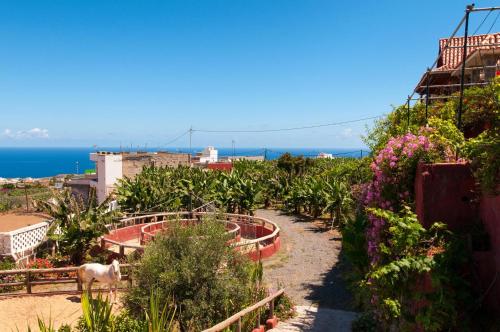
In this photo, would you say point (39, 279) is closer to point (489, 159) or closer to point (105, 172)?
point (489, 159)

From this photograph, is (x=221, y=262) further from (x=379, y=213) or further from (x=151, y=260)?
(x=379, y=213)

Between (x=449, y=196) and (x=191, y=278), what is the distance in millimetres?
4942

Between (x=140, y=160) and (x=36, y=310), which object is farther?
(x=140, y=160)

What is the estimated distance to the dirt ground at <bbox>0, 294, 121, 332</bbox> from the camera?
956cm

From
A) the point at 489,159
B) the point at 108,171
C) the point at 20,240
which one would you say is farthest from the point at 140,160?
the point at 489,159

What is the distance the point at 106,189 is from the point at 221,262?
29.2 meters

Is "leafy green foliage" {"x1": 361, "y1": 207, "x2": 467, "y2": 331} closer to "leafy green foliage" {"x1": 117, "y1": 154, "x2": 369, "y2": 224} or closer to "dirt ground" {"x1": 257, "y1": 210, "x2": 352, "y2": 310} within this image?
"dirt ground" {"x1": 257, "y1": 210, "x2": 352, "y2": 310}

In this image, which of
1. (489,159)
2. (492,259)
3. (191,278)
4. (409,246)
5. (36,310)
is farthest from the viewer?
(36,310)

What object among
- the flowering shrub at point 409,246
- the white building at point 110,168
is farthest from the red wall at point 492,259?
the white building at point 110,168

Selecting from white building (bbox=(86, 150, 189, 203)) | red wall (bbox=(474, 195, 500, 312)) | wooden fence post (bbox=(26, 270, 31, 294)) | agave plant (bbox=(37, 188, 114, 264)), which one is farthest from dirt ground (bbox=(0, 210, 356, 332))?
white building (bbox=(86, 150, 189, 203))

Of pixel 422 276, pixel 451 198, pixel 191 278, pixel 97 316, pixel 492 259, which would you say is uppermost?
pixel 451 198

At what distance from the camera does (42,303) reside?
35.3 feet

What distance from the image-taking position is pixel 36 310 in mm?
10375

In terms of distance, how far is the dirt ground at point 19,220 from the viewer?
21.2 meters
